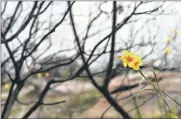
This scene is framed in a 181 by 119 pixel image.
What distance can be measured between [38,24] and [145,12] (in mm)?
903

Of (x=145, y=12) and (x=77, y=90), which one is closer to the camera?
(x=145, y=12)

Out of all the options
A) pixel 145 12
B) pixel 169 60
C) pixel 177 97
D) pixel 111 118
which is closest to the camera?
pixel 145 12

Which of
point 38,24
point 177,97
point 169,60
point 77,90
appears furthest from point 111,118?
point 38,24

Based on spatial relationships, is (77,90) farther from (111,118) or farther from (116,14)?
(116,14)

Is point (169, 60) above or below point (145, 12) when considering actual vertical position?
below

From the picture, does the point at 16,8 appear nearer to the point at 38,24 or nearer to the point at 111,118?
the point at 38,24

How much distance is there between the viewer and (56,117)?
28.2 ft

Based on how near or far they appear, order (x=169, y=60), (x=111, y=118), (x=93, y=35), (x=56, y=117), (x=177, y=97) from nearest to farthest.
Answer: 1. (x=93, y=35)
2. (x=169, y=60)
3. (x=177, y=97)
4. (x=111, y=118)
5. (x=56, y=117)

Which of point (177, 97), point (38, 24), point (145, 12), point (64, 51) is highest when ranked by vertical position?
point (145, 12)

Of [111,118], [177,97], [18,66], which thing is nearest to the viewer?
[18,66]

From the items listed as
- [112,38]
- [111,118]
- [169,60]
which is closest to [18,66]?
[112,38]

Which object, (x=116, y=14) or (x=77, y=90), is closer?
(x=116, y=14)

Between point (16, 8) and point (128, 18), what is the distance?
38.0 inches

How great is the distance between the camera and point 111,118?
775cm
